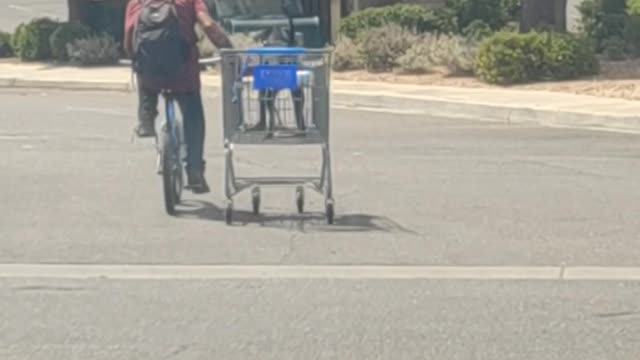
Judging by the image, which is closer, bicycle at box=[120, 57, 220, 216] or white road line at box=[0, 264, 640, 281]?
white road line at box=[0, 264, 640, 281]

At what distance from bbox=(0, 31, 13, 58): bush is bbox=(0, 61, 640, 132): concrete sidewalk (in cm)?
667

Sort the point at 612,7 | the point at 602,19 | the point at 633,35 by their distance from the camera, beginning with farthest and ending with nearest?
the point at 612,7, the point at 602,19, the point at 633,35

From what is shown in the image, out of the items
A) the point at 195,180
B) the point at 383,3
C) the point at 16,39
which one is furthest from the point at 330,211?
the point at 16,39

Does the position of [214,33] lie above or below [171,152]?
above

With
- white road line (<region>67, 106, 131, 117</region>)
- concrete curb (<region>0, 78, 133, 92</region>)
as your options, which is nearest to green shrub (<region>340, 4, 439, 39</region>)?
concrete curb (<region>0, 78, 133, 92</region>)

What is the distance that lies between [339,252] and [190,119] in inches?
74.5

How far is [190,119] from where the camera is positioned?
34.0 feet

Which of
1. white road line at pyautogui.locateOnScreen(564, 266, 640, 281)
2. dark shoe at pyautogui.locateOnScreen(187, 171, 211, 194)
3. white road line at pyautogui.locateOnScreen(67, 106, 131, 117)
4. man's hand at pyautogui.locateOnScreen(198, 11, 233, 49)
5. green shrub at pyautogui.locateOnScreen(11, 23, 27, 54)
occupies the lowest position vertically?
white road line at pyautogui.locateOnScreen(67, 106, 131, 117)

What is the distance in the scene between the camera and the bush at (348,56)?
23891 millimetres

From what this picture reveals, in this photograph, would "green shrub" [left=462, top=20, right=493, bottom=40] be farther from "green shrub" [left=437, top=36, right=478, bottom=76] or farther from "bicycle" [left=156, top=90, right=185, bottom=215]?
"bicycle" [left=156, top=90, right=185, bottom=215]

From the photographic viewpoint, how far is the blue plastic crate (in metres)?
9.48

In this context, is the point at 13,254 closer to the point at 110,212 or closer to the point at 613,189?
the point at 110,212

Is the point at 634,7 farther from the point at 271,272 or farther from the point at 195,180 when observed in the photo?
the point at 271,272
